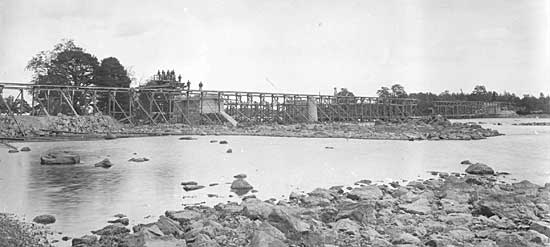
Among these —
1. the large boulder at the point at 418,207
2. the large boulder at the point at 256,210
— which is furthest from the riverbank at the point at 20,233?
the large boulder at the point at 418,207

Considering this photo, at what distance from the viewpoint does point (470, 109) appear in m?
124

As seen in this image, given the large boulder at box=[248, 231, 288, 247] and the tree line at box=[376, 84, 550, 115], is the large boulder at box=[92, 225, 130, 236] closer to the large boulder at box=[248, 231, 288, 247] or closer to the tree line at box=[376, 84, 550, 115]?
the large boulder at box=[248, 231, 288, 247]

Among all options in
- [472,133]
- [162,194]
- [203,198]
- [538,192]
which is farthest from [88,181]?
[472,133]

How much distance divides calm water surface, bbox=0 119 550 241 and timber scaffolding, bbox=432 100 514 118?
290 feet

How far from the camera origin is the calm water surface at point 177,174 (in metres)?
10.3

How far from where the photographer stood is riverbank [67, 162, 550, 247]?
23.0ft

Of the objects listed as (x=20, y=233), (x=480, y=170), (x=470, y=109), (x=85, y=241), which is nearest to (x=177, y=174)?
(x=20, y=233)

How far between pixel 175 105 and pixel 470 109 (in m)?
90.3

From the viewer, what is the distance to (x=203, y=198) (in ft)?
37.0

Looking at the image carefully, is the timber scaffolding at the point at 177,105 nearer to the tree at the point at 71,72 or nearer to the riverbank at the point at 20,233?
the tree at the point at 71,72

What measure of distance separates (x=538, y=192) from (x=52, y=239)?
10046 mm

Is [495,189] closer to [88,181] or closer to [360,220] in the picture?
[360,220]

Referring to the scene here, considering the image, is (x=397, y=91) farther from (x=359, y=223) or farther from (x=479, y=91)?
(x=359, y=223)

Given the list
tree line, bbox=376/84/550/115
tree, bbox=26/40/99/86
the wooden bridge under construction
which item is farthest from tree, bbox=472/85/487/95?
tree, bbox=26/40/99/86
